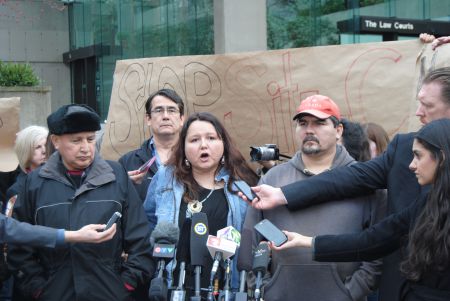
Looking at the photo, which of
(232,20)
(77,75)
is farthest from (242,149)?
(77,75)

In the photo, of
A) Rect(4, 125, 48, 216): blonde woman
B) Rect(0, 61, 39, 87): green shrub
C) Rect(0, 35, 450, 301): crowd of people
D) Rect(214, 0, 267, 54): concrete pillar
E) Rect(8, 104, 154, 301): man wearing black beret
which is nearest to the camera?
Rect(0, 35, 450, 301): crowd of people

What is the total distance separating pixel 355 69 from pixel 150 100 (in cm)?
167

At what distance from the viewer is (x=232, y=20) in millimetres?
11078

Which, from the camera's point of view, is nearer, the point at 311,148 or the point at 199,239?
the point at 199,239

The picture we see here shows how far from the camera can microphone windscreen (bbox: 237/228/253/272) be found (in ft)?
13.3

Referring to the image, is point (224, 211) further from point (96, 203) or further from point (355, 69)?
point (355, 69)

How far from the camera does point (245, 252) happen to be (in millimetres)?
4141

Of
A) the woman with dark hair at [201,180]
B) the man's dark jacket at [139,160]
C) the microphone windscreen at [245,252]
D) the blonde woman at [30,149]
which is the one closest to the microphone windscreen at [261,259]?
the microphone windscreen at [245,252]

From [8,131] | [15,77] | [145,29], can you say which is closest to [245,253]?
[8,131]

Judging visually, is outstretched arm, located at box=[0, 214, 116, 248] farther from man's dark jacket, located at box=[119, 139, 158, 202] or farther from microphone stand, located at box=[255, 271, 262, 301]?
man's dark jacket, located at box=[119, 139, 158, 202]

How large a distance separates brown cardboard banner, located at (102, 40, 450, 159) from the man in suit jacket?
1322mm

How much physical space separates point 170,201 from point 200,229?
0.83m

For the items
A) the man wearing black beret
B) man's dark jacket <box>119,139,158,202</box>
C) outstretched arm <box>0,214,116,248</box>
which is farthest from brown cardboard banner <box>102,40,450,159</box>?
outstretched arm <box>0,214,116,248</box>

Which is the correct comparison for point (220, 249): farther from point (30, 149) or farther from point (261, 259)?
point (30, 149)
